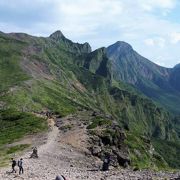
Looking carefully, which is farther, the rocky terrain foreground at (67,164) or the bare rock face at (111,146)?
the bare rock face at (111,146)

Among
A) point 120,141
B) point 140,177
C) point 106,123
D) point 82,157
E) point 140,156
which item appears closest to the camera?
point 140,177

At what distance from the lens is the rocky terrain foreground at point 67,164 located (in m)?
59.1

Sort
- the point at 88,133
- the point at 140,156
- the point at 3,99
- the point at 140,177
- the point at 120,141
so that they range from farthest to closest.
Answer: the point at 3,99
the point at 140,156
the point at 120,141
the point at 88,133
the point at 140,177

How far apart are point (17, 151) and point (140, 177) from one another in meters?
42.8

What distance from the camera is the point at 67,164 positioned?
77125mm

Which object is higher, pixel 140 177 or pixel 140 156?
pixel 140 177

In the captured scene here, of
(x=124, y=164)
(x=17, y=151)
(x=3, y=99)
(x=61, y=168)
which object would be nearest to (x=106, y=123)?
(x=124, y=164)

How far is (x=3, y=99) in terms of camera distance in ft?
653

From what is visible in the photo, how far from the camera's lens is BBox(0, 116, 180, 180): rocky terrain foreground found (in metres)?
59.1

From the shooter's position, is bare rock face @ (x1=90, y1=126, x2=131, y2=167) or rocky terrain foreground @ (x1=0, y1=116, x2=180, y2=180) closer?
rocky terrain foreground @ (x1=0, y1=116, x2=180, y2=180)

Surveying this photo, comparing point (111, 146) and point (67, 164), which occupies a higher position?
point (67, 164)

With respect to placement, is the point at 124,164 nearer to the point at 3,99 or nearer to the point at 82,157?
the point at 82,157

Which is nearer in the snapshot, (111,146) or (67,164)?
(67,164)

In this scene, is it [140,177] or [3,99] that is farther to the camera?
[3,99]
